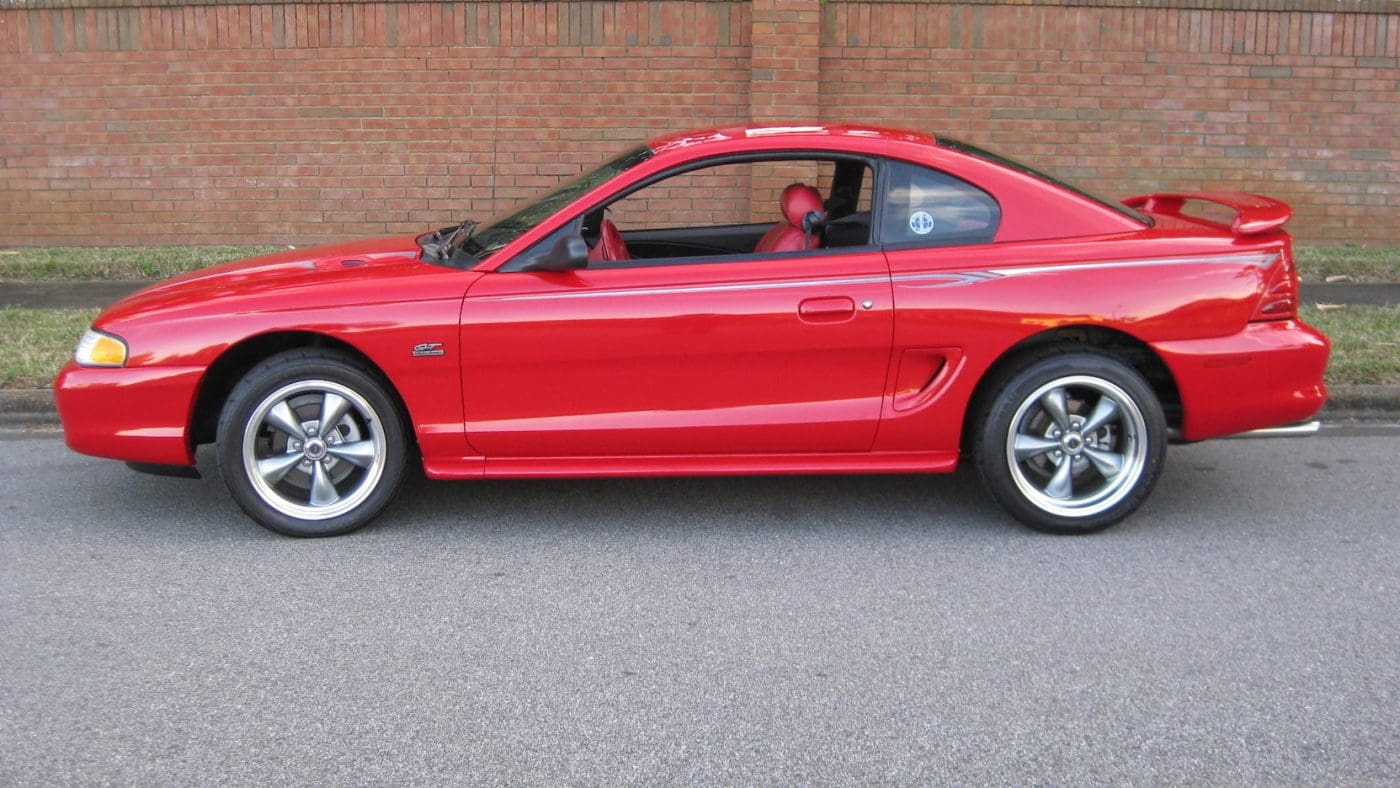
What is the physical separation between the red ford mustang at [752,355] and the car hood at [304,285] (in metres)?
0.02

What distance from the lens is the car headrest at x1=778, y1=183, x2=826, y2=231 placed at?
5367mm

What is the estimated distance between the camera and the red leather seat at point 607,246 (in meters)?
5.32

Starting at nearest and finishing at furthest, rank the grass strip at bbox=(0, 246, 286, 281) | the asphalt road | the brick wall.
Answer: the asphalt road, the grass strip at bbox=(0, 246, 286, 281), the brick wall

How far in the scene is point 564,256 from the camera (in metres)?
4.87

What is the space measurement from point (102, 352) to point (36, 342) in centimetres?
329

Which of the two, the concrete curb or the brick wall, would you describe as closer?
the concrete curb

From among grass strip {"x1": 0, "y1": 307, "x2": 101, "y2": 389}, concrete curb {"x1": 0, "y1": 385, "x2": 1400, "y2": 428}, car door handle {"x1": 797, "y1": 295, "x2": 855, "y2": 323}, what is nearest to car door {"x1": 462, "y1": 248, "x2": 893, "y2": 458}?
car door handle {"x1": 797, "y1": 295, "x2": 855, "y2": 323}

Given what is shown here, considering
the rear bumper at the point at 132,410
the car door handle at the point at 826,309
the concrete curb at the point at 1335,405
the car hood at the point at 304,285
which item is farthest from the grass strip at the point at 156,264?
the car door handle at the point at 826,309

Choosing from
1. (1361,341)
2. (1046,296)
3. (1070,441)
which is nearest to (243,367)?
(1046,296)

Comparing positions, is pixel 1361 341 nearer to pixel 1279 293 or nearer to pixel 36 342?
pixel 1279 293

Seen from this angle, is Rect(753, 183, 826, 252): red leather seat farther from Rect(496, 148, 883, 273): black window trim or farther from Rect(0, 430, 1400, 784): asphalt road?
Rect(0, 430, 1400, 784): asphalt road

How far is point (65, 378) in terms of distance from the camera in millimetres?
5047

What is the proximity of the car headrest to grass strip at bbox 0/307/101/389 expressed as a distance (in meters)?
4.16

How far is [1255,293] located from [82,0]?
30.2ft
